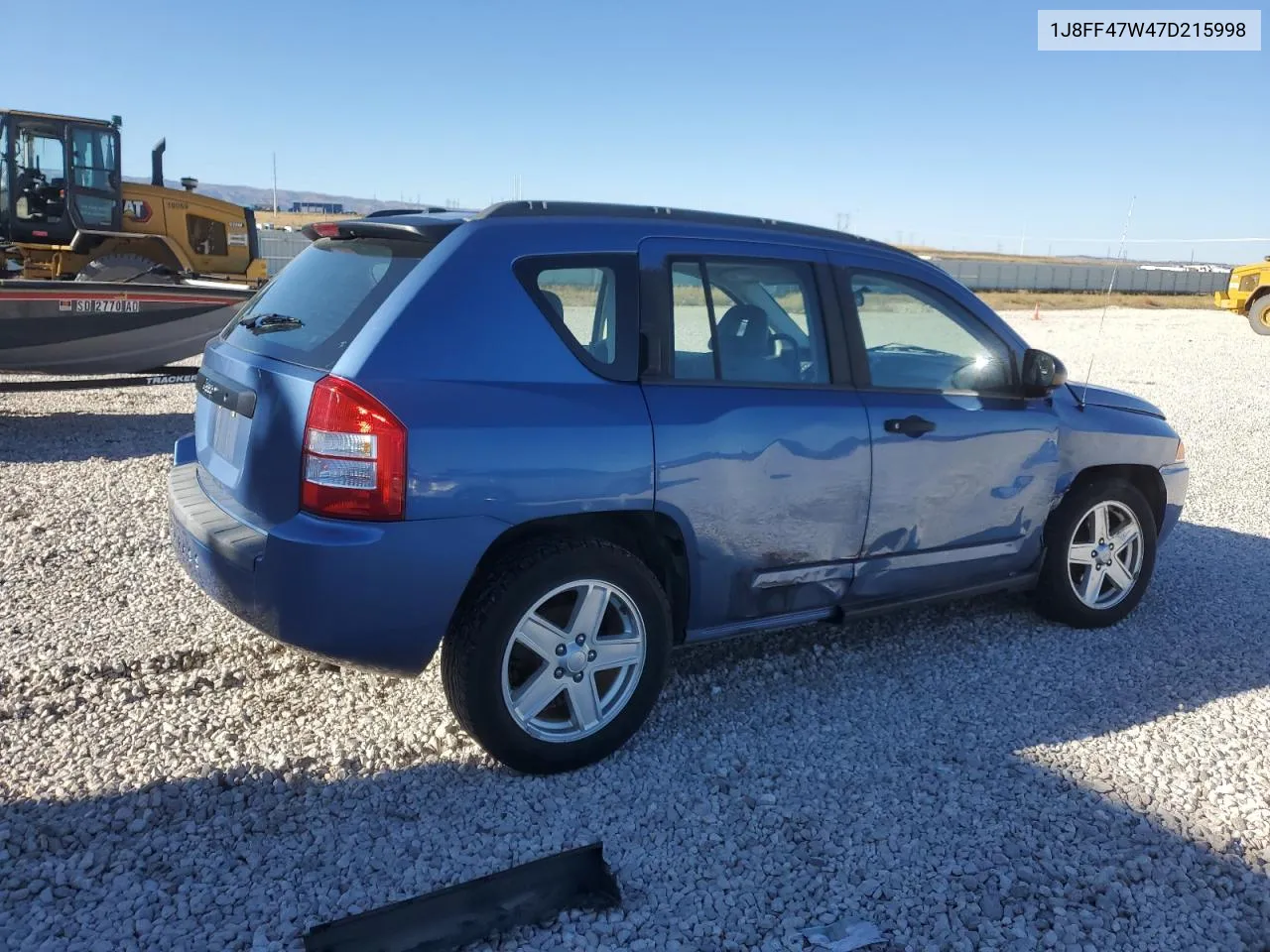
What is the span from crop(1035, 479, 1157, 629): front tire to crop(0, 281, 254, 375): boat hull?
24.6ft

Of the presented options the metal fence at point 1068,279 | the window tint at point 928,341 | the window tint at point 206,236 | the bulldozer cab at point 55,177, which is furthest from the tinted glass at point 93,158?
the metal fence at point 1068,279

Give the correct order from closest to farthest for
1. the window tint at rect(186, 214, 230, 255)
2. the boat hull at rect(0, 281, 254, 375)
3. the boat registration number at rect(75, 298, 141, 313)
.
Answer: the boat hull at rect(0, 281, 254, 375) → the boat registration number at rect(75, 298, 141, 313) → the window tint at rect(186, 214, 230, 255)

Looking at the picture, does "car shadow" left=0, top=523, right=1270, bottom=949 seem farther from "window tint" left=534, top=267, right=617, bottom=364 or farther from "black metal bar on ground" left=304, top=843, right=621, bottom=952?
"window tint" left=534, top=267, right=617, bottom=364

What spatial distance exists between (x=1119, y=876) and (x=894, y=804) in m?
0.69

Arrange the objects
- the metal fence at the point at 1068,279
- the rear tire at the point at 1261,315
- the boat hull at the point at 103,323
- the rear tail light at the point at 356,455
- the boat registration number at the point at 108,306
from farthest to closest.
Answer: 1. the metal fence at the point at 1068,279
2. the rear tire at the point at 1261,315
3. the boat registration number at the point at 108,306
4. the boat hull at the point at 103,323
5. the rear tail light at the point at 356,455

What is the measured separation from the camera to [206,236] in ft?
53.0

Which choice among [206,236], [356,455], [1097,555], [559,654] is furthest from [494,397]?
[206,236]

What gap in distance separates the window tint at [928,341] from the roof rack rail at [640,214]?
0.26 m

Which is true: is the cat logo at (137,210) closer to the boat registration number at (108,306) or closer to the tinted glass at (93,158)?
the tinted glass at (93,158)

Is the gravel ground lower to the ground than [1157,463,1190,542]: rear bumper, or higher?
lower

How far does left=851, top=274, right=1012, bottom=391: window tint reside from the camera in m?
4.37

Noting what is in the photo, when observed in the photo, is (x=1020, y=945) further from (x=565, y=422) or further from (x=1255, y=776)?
(x=565, y=422)

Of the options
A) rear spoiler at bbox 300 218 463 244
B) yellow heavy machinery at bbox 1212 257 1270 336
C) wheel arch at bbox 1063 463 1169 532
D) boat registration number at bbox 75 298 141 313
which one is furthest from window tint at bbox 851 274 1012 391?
yellow heavy machinery at bbox 1212 257 1270 336

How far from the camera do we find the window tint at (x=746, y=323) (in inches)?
150
